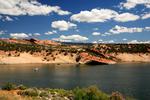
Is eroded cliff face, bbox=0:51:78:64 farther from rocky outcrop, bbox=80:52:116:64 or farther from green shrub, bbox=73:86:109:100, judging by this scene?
green shrub, bbox=73:86:109:100

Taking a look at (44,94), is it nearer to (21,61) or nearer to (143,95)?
(143,95)

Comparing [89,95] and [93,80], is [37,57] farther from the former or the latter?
[89,95]

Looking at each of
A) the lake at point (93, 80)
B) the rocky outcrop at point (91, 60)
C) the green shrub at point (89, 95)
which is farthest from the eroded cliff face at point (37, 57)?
the green shrub at point (89, 95)

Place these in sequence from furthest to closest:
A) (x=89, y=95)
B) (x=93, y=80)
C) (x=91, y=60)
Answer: (x=91, y=60) → (x=93, y=80) → (x=89, y=95)

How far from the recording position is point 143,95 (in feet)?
186

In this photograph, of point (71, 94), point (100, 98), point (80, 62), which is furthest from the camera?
point (80, 62)

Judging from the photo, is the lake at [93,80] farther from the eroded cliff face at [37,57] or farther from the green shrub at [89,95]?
the eroded cliff face at [37,57]

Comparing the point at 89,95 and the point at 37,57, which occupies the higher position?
the point at 37,57

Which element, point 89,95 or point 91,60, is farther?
point 91,60

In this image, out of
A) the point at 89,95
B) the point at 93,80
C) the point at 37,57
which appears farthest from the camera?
the point at 37,57

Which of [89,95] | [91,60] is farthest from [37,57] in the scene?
[89,95]

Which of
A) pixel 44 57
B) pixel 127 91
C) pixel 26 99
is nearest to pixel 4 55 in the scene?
pixel 44 57

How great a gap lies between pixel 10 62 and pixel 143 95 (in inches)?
4902

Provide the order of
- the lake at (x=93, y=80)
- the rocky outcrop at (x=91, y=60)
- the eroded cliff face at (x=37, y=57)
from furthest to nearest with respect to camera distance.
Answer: the rocky outcrop at (x=91, y=60)
the eroded cliff face at (x=37, y=57)
the lake at (x=93, y=80)
